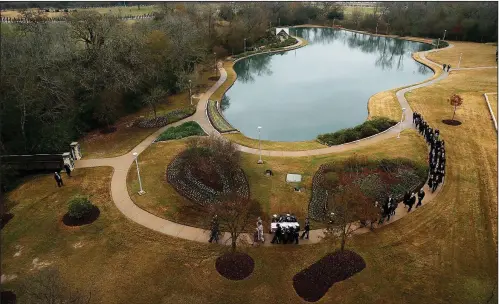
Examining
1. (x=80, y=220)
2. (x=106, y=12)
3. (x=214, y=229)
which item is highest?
(x=106, y=12)

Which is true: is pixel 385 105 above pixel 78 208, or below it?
below

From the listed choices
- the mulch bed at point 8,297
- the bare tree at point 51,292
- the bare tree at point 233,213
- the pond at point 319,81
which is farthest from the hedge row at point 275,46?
the mulch bed at point 8,297

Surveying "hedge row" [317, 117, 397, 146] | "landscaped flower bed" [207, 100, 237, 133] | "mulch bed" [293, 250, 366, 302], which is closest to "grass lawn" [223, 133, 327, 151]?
"hedge row" [317, 117, 397, 146]

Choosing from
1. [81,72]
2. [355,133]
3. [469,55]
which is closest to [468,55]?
[469,55]

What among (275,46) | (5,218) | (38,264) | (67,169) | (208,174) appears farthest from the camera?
(275,46)

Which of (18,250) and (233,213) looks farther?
(18,250)

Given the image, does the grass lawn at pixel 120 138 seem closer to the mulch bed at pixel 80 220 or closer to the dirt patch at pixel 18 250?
the mulch bed at pixel 80 220

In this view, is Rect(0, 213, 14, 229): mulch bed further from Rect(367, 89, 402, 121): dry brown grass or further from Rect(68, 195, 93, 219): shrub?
Rect(367, 89, 402, 121): dry brown grass

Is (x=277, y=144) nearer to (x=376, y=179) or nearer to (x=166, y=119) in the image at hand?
(x=376, y=179)
